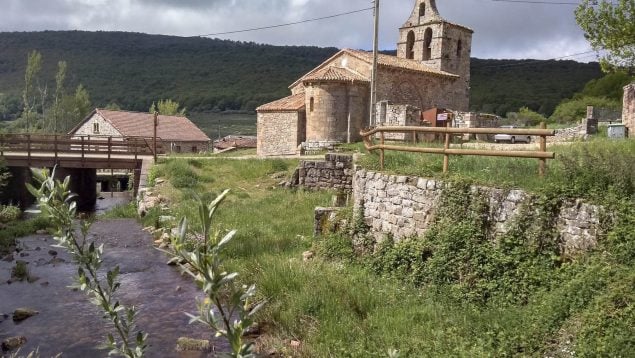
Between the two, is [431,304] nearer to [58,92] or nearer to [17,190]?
[17,190]

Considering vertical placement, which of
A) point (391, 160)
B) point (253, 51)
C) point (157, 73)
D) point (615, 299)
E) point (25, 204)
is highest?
point (253, 51)

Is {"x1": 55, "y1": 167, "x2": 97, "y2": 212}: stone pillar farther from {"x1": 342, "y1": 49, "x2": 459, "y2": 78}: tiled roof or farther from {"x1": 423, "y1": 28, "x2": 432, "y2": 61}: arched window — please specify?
{"x1": 423, "y1": 28, "x2": 432, "y2": 61}: arched window

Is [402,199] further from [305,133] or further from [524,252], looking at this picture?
A: [305,133]

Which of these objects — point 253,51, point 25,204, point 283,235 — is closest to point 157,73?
point 253,51

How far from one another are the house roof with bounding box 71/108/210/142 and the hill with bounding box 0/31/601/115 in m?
39.4

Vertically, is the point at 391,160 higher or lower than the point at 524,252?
higher

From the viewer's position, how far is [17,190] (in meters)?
25.7

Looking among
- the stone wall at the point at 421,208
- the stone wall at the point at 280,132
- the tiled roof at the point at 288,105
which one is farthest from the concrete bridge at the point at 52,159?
the stone wall at the point at 421,208

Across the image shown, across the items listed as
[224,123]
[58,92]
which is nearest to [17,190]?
[58,92]

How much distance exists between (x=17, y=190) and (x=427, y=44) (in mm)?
28985

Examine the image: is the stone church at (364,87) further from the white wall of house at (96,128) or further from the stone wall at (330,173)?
the white wall of house at (96,128)

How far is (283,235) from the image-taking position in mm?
13656

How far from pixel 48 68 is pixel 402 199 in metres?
131

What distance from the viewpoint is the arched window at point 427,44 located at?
3582cm
